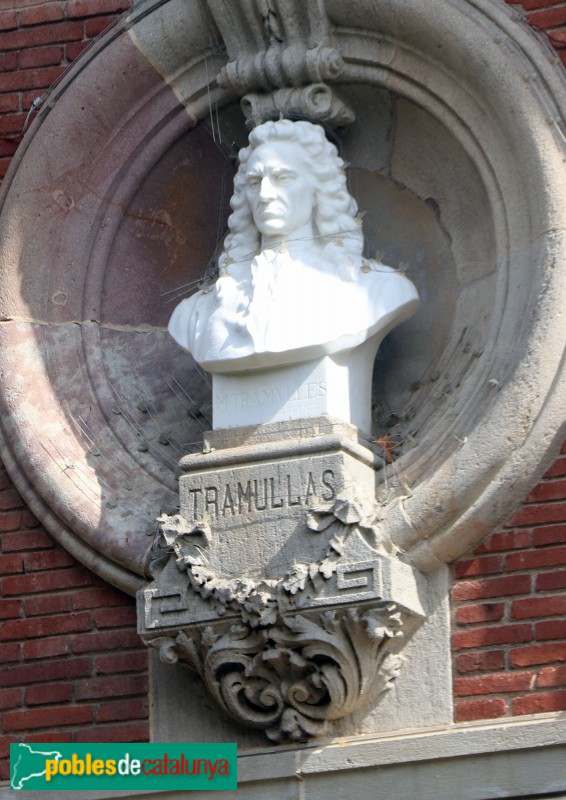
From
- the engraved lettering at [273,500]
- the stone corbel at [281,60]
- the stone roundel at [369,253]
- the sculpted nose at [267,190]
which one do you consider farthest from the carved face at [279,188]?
the engraved lettering at [273,500]

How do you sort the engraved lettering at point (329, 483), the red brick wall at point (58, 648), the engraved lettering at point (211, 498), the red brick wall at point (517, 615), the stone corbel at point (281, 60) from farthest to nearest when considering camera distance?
the stone corbel at point (281, 60) < the red brick wall at point (58, 648) < the engraved lettering at point (211, 498) < the engraved lettering at point (329, 483) < the red brick wall at point (517, 615)

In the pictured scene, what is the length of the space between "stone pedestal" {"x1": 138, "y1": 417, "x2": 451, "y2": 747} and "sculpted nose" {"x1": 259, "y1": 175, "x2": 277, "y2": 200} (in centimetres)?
76

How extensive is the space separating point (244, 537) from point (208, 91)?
1.73 m

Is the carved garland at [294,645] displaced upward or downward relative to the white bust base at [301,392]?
downward

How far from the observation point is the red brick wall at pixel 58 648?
25.3 ft

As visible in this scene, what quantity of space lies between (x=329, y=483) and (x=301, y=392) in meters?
0.37

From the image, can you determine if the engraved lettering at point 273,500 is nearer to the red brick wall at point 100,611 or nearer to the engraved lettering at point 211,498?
the engraved lettering at point 211,498

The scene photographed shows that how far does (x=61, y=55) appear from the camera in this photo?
8539mm

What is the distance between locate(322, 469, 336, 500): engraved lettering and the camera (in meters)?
7.37

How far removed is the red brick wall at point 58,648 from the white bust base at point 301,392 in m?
0.72

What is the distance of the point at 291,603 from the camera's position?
286 inches

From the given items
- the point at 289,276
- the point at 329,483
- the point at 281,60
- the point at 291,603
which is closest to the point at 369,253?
the point at 289,276

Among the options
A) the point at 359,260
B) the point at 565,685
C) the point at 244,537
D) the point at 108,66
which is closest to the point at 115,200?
the point at 108,66

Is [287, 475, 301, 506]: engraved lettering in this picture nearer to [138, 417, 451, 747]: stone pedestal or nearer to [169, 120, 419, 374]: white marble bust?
[138, 417, 451, 747]: stone pedestal
